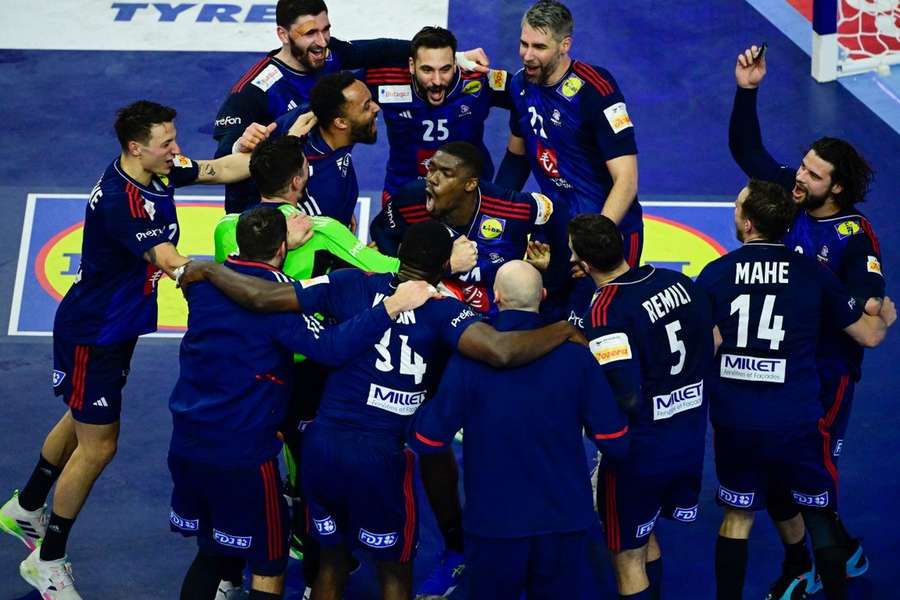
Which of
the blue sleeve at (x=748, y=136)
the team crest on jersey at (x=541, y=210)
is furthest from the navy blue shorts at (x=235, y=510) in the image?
the blue sleeve at (x=748, y=136)

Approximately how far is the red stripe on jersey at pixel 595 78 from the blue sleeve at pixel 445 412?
2748mm

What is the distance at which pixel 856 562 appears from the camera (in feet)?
24.6

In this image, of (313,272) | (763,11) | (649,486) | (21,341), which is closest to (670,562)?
(649,486)

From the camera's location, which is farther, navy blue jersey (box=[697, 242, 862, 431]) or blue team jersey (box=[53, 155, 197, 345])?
blue team jersey (box=[53, 155, 197, 345])

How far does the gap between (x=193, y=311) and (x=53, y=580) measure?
1859 millimetres

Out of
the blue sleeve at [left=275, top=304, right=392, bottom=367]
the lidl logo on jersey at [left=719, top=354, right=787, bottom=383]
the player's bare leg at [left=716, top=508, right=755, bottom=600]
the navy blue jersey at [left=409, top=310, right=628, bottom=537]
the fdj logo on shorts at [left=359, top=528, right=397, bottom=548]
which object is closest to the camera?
the navy blue jersey at [left=409, top=310, right=628, bottom=537]

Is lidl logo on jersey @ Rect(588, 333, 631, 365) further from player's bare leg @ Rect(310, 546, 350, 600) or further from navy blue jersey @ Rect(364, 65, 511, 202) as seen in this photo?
navy blue jersey @ Rect(364, 65, 511, 202)

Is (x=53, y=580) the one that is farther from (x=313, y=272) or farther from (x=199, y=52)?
(x=199, y=52)

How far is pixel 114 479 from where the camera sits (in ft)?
27.6

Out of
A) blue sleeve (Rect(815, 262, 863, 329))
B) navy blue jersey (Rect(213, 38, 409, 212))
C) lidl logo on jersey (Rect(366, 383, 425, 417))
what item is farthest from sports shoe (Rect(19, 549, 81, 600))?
blue sleeve (Rect(815, 262, 863, 329))

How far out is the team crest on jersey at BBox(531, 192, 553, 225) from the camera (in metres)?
7.63

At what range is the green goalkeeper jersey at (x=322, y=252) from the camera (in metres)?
7.02

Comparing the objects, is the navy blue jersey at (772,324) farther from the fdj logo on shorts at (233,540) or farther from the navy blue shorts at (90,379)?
the navy blue shorts at (90,379)

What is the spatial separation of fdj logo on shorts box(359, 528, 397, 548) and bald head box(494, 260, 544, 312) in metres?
1.27
